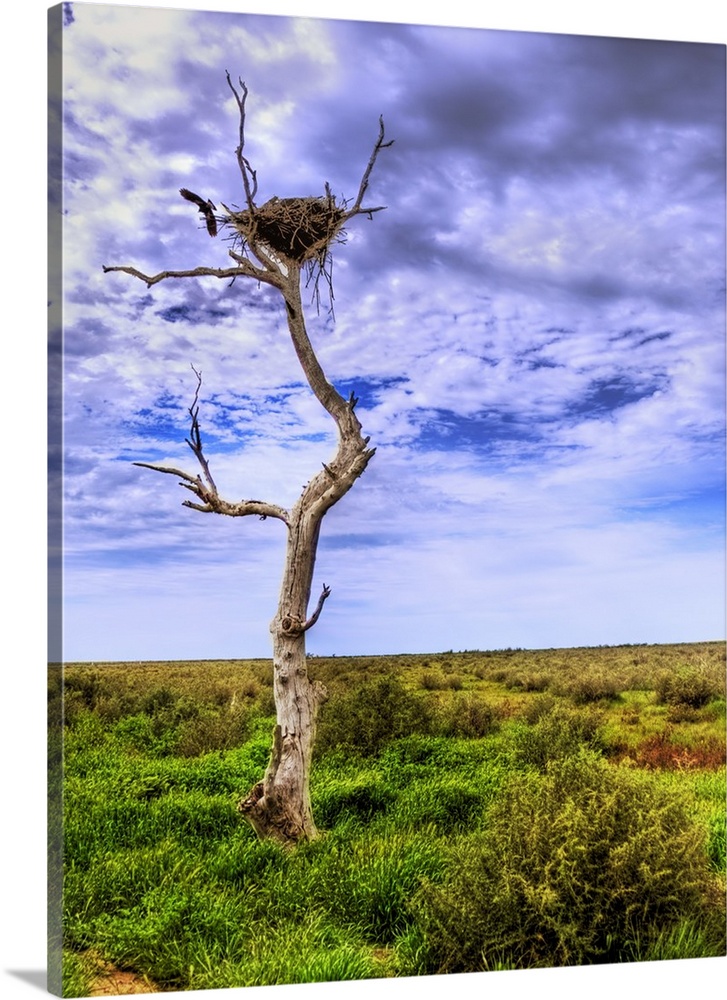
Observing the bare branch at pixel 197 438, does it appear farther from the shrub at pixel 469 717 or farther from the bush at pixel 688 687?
the bush at pixel 688 687

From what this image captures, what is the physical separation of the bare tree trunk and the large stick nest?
0.70 ft

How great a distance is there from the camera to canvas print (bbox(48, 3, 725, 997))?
5645 mm

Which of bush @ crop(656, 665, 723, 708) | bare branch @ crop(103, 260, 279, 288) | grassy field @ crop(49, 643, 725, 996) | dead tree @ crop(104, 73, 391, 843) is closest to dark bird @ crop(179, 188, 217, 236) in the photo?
dead tree @ crop(104, 73, 391, 843)

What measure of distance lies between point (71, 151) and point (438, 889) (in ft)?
12.6

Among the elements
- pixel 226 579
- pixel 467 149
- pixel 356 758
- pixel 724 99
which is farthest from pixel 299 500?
pixel 724 99

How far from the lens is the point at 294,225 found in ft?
20.7

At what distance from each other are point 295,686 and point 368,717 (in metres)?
1.03

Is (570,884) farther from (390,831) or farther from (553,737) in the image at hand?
(553,737)

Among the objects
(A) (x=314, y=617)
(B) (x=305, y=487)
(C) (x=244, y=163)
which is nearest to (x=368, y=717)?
(A) (x=314, y=617)

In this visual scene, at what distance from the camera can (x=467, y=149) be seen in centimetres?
670

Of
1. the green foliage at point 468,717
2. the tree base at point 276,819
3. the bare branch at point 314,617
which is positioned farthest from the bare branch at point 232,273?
the green foliage at point 468,717

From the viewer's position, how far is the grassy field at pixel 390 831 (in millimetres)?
5527

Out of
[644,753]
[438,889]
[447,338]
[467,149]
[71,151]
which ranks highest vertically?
[467,149]

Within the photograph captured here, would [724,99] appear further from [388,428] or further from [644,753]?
[644,753]
